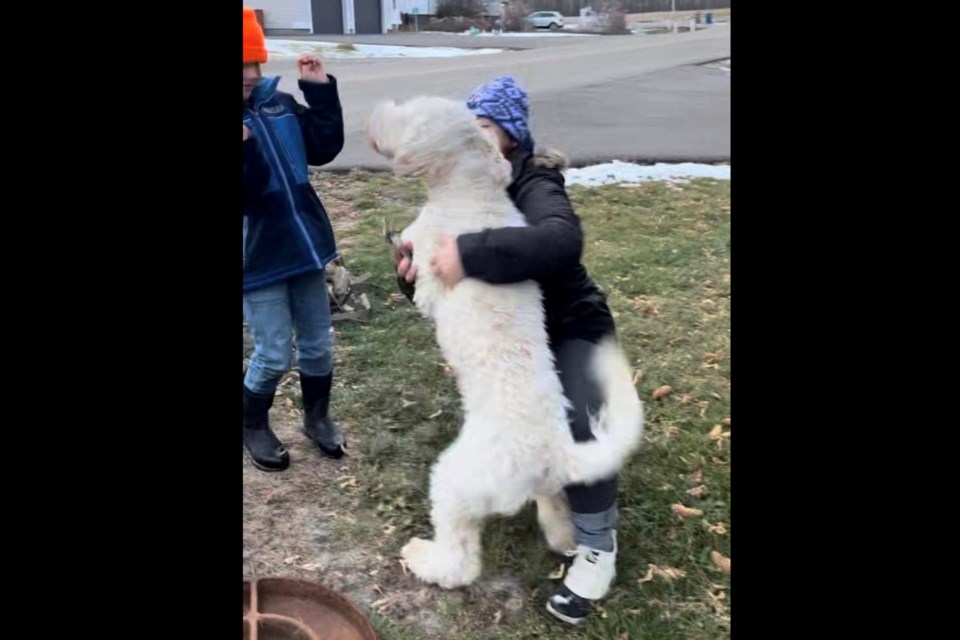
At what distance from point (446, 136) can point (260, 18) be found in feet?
1.42

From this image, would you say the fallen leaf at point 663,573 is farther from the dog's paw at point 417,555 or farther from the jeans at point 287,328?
the jeans at point 287,328

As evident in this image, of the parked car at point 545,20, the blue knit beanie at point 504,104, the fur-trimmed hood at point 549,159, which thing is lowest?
the fur-trimmed hood at point 549,159

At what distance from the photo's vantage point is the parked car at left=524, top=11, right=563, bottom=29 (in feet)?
5.50

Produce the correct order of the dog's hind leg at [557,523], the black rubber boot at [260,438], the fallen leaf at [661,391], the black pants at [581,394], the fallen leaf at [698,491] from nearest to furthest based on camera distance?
1. the black pants at [581,394]
2. the dog's hind leg at [557,523]
3. the black rubber boot at [260,438]
4. the fallen leaf at [698,491]
5. the fallen leaf at [661,391]

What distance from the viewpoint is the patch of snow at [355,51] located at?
5.40 feet

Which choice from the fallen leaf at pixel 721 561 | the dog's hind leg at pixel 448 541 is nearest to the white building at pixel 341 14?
the dog's hind leg at pixel 448 541

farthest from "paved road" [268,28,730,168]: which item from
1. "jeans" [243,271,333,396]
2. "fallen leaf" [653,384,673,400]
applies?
"fallen leaf" [653,384,673,400]

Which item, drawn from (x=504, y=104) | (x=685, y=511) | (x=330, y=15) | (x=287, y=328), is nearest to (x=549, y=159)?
(x=504, y=104)

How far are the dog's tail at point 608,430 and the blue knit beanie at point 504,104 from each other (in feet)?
1.46

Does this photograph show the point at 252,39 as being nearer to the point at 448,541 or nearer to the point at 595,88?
the point at 595,88

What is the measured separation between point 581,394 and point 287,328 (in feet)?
2.09
